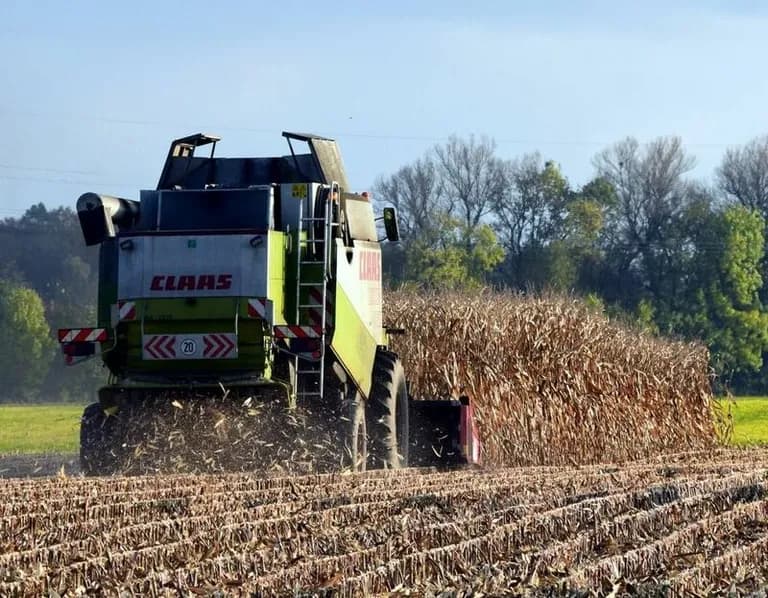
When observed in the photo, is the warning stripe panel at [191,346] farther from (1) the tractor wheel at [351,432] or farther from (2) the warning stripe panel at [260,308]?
(1) the tractor wheel at [351,432]

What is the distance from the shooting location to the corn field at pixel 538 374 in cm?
1911

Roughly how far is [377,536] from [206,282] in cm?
510

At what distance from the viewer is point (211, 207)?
14.2 m

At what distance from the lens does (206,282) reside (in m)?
13.5

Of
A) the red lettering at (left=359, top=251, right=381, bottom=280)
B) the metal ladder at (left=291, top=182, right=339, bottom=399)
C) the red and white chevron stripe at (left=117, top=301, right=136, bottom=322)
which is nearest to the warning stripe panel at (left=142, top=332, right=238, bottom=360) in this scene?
the red and white chevron stripe at (left=117, top=301, right=136, bottom=322)

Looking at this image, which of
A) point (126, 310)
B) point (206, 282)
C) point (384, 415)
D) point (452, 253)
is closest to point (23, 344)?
point (452, 253)

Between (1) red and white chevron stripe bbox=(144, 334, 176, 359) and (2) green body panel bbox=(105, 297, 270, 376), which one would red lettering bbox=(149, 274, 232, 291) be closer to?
(2) green body panel bbox=(105, 297, 270, 376)

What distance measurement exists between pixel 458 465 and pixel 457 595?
10061mm

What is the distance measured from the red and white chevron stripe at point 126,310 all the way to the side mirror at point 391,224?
305cm

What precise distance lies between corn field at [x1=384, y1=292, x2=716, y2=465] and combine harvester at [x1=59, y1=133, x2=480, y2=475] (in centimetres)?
409

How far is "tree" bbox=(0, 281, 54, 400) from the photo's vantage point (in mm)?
62250

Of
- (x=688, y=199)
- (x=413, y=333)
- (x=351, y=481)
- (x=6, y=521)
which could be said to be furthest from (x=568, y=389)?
(x=688, y=199)

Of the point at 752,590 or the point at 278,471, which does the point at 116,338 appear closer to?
the point at 278,471

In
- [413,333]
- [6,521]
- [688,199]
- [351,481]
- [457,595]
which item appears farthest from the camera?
[688,199]
